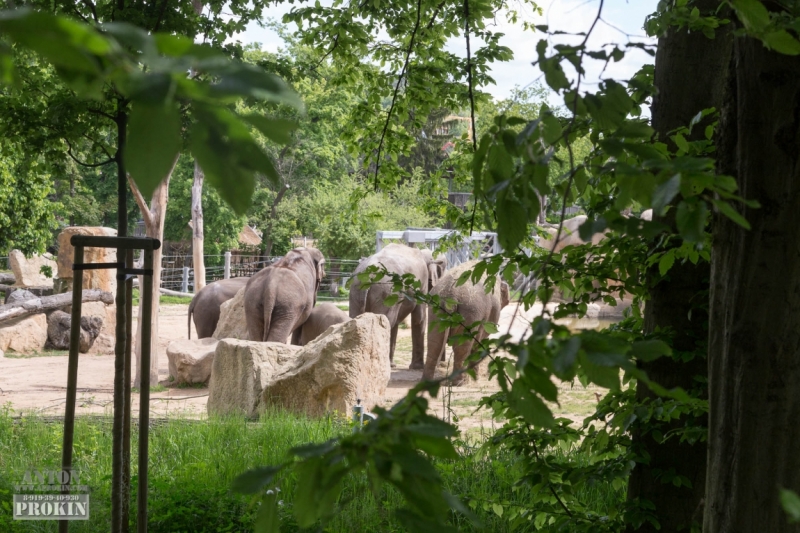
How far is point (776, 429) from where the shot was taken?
136cm

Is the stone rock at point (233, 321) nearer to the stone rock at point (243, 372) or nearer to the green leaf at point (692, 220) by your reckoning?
the stone rock at point (243, 372)

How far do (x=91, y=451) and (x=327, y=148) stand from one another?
28981 millimetres

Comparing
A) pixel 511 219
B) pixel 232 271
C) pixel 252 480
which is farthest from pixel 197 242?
pixel 252 480

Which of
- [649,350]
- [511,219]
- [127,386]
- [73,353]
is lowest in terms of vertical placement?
[127,386]

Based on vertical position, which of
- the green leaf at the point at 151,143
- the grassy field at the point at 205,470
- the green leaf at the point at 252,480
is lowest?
the grassy field at the point at 205,470

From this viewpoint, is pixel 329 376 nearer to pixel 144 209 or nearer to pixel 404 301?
pixel 144 209

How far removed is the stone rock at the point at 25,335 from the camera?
1351cm

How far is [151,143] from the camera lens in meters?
0.50

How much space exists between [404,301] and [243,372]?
14.8 ft

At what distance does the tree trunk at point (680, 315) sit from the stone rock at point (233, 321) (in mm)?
10471

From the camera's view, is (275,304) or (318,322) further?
(318,322)

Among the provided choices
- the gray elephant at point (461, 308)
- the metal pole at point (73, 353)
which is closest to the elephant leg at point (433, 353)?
the gray elephant at point (461, 308)

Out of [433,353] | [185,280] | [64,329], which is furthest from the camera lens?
[185,280]

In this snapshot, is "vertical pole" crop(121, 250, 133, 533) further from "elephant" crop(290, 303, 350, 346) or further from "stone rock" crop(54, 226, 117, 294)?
"stone rock" crop(54, 226, 117, 294)
